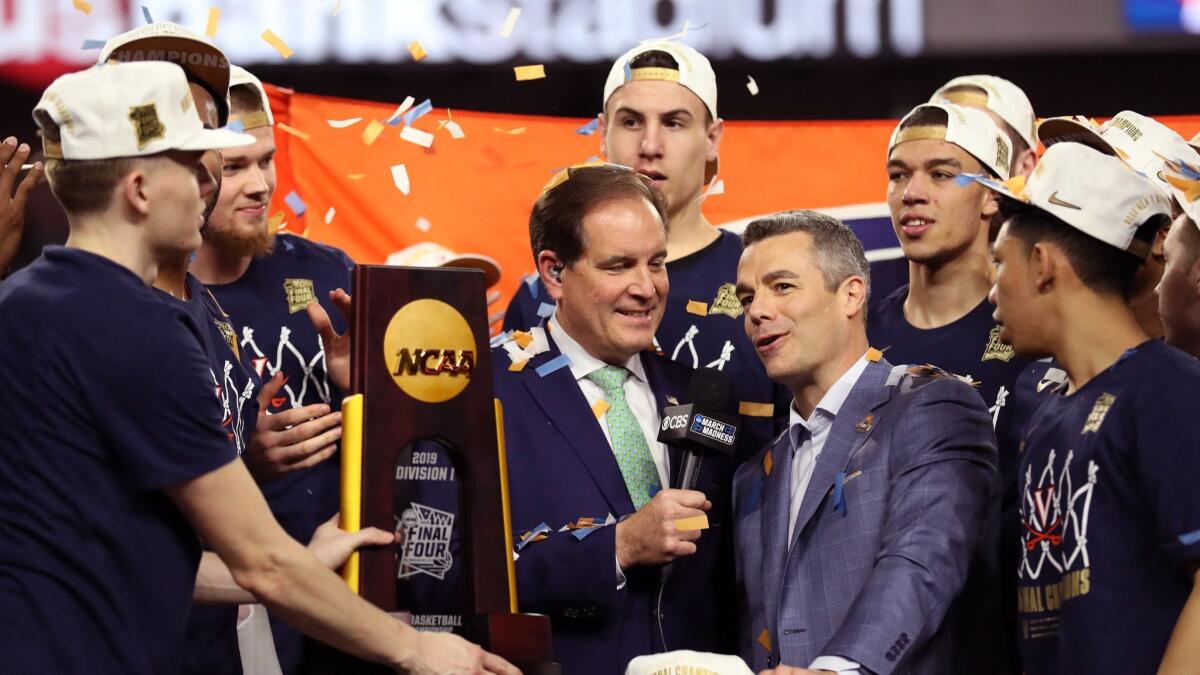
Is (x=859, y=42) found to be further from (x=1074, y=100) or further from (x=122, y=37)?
(x=122, y=37)

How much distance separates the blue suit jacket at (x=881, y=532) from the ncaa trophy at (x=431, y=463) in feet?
1.68

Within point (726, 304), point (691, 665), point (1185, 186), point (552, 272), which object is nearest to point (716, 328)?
point (726, 304)

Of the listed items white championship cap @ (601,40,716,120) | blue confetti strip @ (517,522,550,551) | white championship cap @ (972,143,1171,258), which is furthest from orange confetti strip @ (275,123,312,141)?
white championship cap @ (972,143,1171,258)

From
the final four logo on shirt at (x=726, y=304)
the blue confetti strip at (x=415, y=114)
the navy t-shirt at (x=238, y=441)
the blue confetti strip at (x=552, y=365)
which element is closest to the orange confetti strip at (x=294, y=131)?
the blue confetti strip at (x=415, y=114)

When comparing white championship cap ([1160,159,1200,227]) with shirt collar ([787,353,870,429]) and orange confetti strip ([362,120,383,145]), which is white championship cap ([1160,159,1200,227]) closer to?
shirt collar ([787,353,870,429])

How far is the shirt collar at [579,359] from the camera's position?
3.14 metres

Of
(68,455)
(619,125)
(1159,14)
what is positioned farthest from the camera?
(1159,14)

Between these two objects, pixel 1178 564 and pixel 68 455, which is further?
pixel 1178 564

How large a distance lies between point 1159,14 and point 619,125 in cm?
246

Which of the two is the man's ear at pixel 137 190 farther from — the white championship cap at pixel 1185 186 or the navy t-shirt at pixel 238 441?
the white championship cap at pixel 1185 186

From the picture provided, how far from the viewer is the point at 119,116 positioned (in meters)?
2.28

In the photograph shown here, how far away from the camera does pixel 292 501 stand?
12.0ft

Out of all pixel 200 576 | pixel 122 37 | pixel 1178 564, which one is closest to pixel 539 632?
pixel 200 576

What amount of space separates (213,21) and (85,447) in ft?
11.8
